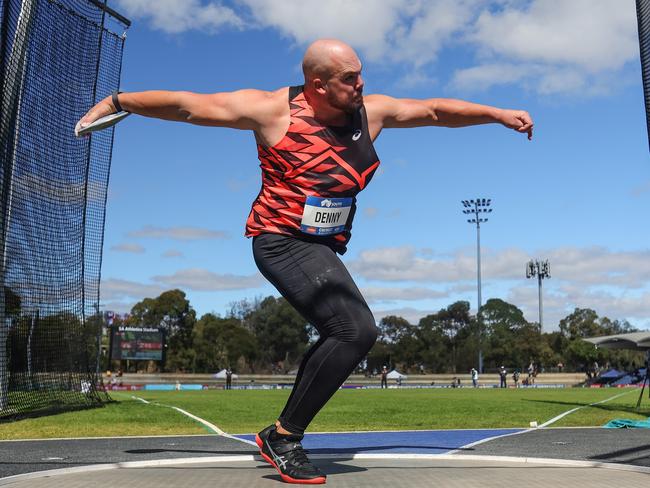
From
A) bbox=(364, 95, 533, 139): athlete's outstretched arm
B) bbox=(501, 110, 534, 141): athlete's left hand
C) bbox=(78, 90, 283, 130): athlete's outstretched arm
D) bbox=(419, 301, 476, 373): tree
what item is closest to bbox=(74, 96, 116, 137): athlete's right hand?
bbox=(78, 90, 283, 130): athlete's outstretched arm

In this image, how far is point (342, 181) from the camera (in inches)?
145

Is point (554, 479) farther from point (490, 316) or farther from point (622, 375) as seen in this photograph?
point (490, 316)

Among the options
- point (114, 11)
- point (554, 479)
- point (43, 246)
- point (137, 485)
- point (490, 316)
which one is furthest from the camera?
point (490, 316)

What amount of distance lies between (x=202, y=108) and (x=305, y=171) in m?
0.59

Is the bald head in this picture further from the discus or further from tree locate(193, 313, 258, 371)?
tree locate(193, 313, 258, 371)

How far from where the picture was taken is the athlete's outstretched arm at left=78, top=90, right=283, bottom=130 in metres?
3.63

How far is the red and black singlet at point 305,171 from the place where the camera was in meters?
3.67

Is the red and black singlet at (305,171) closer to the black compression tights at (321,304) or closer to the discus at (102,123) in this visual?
the black compression tights at (321,304)

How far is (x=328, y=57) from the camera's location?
3609 millimetres

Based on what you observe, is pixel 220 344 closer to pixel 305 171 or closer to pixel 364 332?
pixel 364 332

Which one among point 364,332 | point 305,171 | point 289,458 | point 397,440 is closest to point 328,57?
point 305,171

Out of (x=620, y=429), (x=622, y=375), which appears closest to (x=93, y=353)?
(x=620, y=429)

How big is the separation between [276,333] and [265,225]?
99293mm

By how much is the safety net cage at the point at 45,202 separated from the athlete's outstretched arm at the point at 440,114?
931cm
